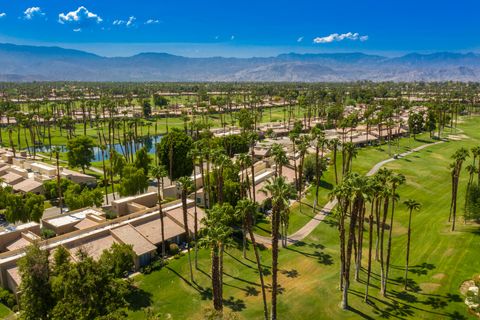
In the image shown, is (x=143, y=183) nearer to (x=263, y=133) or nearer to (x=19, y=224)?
(x=19, y=224)

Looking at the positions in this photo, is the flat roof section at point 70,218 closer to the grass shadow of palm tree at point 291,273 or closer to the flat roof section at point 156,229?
the flat roof section at point 156,229

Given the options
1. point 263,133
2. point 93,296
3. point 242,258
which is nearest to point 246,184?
point 242,258

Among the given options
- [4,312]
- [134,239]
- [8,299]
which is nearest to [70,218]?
[134,239]

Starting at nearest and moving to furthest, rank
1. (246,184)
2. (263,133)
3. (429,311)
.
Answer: (429,311) → (246,184) → (263,133)

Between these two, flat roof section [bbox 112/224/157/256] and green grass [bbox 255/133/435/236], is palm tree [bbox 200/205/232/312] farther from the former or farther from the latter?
green grass [bbox 255/133/435/236]

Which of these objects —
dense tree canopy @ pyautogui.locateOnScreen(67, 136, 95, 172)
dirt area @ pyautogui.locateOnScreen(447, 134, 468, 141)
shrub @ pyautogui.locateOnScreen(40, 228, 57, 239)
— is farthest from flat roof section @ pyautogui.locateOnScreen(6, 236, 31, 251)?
dirt area @ pyautogui.locateOnScreen(447, 134, 468, 141)

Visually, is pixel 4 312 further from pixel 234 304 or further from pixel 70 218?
pixel 234 304

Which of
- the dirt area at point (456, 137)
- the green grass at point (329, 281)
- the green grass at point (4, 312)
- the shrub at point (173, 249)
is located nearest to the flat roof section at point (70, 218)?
the shrub at point (173, 249)

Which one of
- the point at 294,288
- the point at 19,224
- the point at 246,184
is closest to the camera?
the point at 294,288
